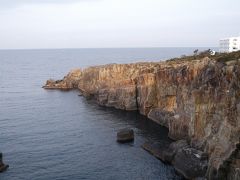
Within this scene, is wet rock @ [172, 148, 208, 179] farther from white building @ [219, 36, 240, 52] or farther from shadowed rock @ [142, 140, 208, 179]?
white building @ [219, 36, 240, 52]

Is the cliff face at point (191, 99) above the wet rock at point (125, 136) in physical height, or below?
above

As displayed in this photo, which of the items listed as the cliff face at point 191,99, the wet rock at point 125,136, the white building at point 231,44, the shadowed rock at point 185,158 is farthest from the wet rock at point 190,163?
the white building at point 231,44

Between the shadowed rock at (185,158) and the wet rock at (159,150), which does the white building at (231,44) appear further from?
the shadowed rock at (185,158)

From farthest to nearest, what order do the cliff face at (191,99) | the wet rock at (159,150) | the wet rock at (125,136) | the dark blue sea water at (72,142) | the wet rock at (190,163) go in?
the wet rock at (125,136)
the wet rock at (159,150)
the dark blue sea water at (72,142)
the wet rock at (190,163)
the cliff face at (191,99)

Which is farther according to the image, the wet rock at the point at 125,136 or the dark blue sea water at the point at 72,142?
the wet rock at the point at 125,136

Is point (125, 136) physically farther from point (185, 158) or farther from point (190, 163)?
point (190, 163)

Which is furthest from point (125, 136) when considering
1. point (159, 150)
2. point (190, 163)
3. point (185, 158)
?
point (190, 163)

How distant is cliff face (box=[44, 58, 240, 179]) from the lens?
4875cm

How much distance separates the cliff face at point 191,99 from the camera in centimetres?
4875

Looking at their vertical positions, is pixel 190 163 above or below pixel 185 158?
below

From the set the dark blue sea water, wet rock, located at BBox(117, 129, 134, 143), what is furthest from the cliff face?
wet rock, located at BBox(117, 129, 134, 143)

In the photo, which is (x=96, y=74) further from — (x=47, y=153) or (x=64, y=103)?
(x=47, y=153)

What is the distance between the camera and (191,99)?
221ft

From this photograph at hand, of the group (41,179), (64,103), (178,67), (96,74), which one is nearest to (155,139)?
(178,67)
